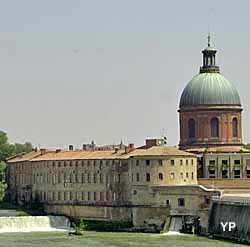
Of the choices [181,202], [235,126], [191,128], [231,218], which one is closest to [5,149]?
[191,128]

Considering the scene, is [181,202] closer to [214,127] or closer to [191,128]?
[214,127]

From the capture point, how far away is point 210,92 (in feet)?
388

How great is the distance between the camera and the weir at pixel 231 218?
85.6m

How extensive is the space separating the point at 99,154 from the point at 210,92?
49.3ft

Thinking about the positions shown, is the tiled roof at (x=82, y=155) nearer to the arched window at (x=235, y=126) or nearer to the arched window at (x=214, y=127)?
the arched window at (x=214, y=127)

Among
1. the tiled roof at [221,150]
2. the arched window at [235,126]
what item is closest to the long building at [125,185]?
the tiled roof at [221,150]

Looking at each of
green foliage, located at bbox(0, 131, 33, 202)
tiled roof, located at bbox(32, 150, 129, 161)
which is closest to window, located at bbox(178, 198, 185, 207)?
tiled roof, located at bbox(32, 150, 129, 161)

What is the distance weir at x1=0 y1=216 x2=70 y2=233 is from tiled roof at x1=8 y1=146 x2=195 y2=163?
8.17 metres

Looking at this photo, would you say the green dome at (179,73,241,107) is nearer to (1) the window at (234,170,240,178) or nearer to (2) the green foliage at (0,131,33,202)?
(1) the window at (234,170,240,178)

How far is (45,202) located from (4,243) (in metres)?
29.2

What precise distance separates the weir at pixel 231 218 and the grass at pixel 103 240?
159 cm

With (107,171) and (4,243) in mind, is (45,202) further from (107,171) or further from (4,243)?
(4,243)

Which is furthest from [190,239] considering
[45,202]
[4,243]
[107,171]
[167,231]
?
[45,202]

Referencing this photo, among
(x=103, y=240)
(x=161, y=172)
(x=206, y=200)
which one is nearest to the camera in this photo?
(x=103, y=240)
